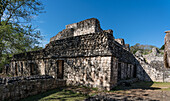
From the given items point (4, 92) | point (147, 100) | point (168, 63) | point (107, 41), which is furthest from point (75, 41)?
point (168, 63)

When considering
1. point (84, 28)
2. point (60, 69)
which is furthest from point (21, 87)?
point (84, 28)

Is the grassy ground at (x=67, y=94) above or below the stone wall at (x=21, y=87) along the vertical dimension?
below

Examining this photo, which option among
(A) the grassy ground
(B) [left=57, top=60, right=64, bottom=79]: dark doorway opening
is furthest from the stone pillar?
(B) [left=57, top=60, right=64, bottom=79]: dark doorway opening

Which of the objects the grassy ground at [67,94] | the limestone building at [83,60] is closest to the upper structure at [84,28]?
the limestone building at [83,60]

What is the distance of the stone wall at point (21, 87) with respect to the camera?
4152mm

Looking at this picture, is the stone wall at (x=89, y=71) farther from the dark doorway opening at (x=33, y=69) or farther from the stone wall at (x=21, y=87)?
the dark doorway opening at (x=33, y=69)

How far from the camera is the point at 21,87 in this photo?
187 inches

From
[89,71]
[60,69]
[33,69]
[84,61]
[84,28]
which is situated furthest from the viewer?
[84,28]

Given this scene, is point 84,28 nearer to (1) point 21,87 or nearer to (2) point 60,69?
(2) point 60,69

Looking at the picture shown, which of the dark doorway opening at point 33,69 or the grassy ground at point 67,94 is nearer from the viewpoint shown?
the grassy ground at point 67,94

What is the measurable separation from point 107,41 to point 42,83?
4686 mm

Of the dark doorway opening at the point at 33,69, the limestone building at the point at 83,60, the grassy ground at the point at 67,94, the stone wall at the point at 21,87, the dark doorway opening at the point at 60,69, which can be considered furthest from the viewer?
the dark doorway opening at the point at 33,69

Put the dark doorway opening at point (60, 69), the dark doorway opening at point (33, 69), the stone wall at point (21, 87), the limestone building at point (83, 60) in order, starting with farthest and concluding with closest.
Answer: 1. the dark doorway opening at point (33, 69)
2. the dark doorway opening at point (60, 69)
3. the limestone building at point (83, 60)
4. the stone wall at point (21, 87)

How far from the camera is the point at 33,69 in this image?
10891 millimetres
